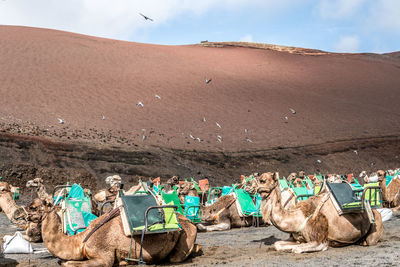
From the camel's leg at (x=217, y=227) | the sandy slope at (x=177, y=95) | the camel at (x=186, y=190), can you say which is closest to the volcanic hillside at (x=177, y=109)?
the sandy slope at (x=177, y=95)

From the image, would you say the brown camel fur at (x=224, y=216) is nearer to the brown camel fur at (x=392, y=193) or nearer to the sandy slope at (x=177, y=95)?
the brown camel fur at (x=392, y=193)

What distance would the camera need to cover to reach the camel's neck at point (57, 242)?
6152 millimetres

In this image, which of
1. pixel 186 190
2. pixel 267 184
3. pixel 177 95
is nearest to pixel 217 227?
pixel 186 190

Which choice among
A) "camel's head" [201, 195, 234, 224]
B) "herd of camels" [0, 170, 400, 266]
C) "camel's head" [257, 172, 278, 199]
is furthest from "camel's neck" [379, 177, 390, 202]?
"camel's head" [257, 172, 278, 199]

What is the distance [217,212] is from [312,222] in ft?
15.5

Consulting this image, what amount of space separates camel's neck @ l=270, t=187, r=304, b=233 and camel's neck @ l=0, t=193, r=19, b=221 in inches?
233

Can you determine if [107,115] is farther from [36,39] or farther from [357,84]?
[357,84]

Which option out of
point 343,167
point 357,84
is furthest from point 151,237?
point 357,84

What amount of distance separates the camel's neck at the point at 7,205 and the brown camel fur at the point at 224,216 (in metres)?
4.18

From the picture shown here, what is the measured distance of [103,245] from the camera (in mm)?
6336

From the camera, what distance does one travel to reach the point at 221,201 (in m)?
12.0

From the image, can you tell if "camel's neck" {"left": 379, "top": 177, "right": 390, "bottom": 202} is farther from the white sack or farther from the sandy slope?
the sandy slope

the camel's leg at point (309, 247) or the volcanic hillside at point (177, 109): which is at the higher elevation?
the volcanic hillside at point (177, 109)

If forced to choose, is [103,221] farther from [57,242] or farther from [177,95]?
[177,95]
